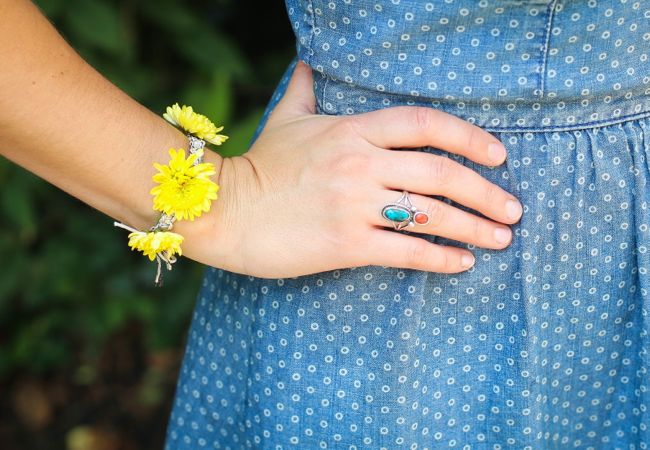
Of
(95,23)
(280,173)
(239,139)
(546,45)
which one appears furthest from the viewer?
(239,139)

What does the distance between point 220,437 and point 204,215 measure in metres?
0.42

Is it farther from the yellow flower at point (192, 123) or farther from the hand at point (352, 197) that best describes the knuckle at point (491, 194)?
the yellow flower at point (192, 123)

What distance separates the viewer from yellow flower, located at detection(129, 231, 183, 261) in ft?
2.99

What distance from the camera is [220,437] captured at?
116cm

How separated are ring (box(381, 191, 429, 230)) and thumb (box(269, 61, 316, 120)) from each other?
202mm

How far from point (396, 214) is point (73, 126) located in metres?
0.40

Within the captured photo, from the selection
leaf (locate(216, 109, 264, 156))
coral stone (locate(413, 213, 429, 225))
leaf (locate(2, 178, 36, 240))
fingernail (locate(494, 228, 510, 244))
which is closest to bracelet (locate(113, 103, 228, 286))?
coral stone (locate(413, 213, 429, 225))

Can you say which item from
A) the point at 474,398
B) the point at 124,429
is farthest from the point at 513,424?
the point at 124,429

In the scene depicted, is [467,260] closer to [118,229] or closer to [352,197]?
[352,197]

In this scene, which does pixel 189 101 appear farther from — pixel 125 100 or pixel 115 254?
pixel 125 100

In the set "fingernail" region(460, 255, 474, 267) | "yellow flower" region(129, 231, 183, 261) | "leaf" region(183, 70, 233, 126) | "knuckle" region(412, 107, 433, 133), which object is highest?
"leaf" region(183, 70, 233, 126)

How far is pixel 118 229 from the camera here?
2299 mm

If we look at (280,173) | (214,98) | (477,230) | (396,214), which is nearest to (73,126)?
(280,173)

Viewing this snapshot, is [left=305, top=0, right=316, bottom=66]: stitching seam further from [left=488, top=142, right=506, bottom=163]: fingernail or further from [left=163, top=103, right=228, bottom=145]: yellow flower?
[left=488, top=142, right=506, bottom=163]: fingernail
